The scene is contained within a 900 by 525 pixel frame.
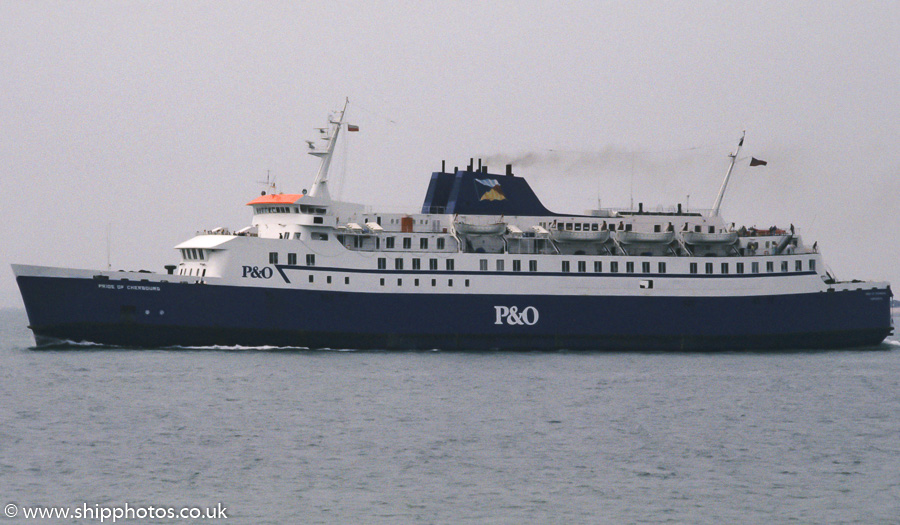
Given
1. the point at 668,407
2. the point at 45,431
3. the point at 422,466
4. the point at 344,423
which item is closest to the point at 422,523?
the point at 422,466

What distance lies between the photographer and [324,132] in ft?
147

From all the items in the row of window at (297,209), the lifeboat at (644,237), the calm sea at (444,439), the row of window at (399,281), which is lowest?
the calm sea at (444,439)

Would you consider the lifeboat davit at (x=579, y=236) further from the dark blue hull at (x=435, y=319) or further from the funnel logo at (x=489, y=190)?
the funnel logo at (x=489, y=190)

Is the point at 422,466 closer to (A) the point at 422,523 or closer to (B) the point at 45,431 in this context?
(A) the point at 422,523

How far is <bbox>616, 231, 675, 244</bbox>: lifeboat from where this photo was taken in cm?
4566

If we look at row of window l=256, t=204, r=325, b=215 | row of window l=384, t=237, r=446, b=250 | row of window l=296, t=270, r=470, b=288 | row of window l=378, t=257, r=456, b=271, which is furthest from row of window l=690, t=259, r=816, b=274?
row of window l=256, t=204, r=325, b=215

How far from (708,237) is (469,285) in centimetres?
1098

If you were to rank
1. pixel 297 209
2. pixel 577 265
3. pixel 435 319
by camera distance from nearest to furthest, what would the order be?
pixel 297 209
pixel 435 319
pixel 577 265

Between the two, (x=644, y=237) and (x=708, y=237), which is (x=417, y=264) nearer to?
(x=644, y=237)

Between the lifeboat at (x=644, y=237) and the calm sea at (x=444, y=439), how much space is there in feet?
25.6

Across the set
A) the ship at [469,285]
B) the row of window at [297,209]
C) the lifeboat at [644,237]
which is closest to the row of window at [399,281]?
the ship at [469,285]

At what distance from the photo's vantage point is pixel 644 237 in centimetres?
4575

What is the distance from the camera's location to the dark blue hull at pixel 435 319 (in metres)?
39.2

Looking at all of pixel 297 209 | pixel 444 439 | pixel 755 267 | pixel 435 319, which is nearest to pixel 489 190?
pixel 435 319
